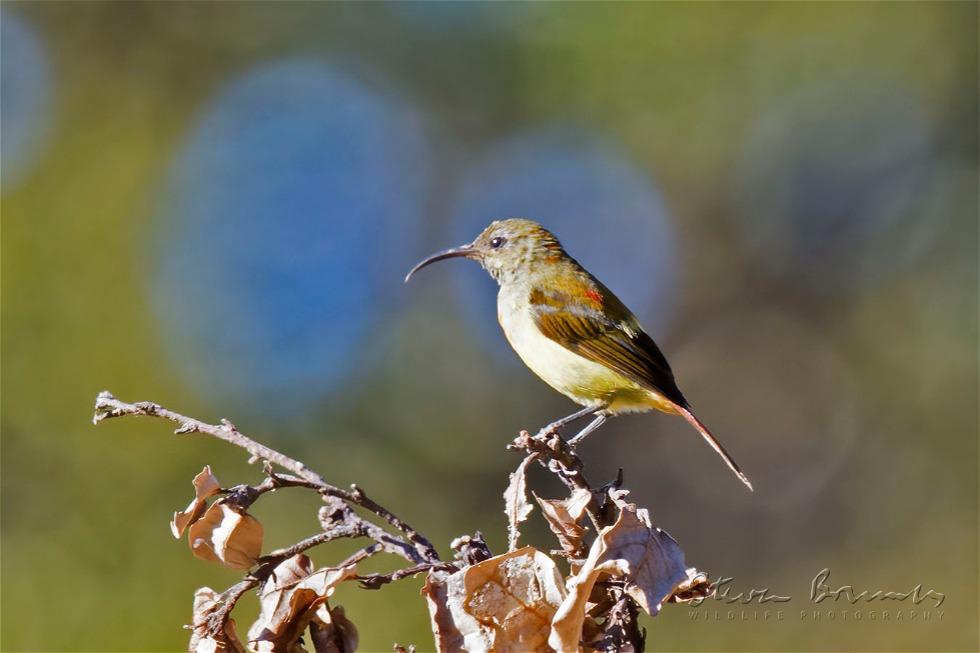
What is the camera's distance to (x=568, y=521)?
6.05ft

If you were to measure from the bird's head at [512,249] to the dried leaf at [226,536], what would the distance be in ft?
9.26

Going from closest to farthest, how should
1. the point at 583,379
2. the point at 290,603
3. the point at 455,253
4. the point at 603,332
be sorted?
the point at 290,603, the point at 583,379, the point at 603,332, the point at 455,253

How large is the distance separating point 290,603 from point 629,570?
1.98 feet

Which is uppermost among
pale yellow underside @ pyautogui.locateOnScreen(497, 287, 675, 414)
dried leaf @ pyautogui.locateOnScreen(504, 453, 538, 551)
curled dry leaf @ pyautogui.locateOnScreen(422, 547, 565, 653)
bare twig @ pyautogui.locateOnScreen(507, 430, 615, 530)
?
pale yellow underside @ pyautogui.locateOnScreen(497, 287, 675, 414)

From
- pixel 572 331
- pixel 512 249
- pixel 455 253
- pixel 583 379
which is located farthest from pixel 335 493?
pixel 455 253

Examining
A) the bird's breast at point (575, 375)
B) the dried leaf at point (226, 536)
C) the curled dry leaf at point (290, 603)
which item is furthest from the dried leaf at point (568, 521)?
the bird's breast at point (575, 375)

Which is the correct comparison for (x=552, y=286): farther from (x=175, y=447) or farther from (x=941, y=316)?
(x=941, y=316)

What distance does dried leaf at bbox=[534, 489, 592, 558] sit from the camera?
1.84 metres

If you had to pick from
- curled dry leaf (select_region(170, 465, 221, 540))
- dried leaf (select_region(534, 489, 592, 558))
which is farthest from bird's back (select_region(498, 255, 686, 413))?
curled dry leaf (select_region(170, 465, 221, 540))

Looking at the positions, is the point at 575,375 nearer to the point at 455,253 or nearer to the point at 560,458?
the point at 455,253

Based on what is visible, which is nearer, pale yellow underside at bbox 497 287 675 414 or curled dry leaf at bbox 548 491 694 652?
curled dry leaf at bbox 548 491 694 652

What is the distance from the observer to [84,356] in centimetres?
570

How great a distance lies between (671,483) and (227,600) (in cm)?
748

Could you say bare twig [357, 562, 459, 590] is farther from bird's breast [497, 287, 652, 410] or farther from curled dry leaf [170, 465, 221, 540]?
bird's breast [497, 287, 652, 410]
